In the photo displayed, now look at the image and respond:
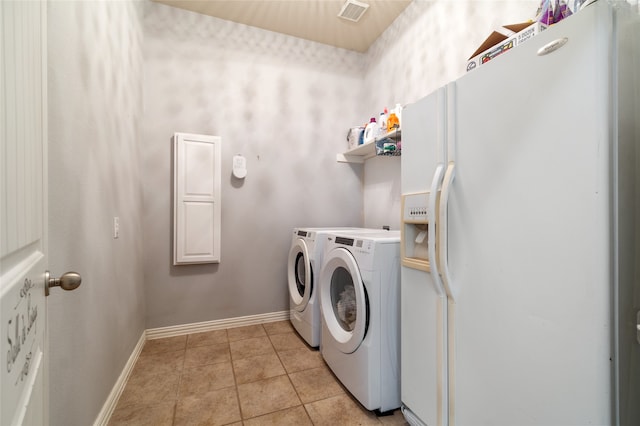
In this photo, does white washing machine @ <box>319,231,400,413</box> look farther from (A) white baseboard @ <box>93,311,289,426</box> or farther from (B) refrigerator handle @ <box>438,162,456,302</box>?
(A) white baseboard @ <box>93,311,289,426</box>

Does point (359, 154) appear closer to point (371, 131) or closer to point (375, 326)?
point (371, 131)

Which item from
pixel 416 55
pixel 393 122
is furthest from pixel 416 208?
pixel 416 55

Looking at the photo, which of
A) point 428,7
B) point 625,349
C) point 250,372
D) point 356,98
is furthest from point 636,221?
point 356,98

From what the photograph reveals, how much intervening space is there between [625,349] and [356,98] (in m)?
2.87

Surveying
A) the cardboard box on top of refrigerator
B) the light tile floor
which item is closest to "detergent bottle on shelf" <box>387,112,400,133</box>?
the cardboard box on top of refrigerator

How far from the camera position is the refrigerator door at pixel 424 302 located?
116 cm

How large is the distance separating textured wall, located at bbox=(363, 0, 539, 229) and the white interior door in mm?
2027

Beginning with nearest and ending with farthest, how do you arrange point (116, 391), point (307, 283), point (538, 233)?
point (538, 233) → point (116, 391) → point (307, 283)

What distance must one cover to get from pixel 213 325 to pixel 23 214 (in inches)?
93.0

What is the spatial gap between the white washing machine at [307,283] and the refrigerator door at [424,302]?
829 millimetres

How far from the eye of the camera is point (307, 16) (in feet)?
8.29

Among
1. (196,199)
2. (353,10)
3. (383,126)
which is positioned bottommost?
(196,199)

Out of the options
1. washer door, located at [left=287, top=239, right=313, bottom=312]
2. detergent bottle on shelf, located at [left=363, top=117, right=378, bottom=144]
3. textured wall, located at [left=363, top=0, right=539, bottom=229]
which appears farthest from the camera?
detergent bottle on shelf, located at [left=363, top=117, right=378, bottom=144]

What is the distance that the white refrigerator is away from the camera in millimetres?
714
